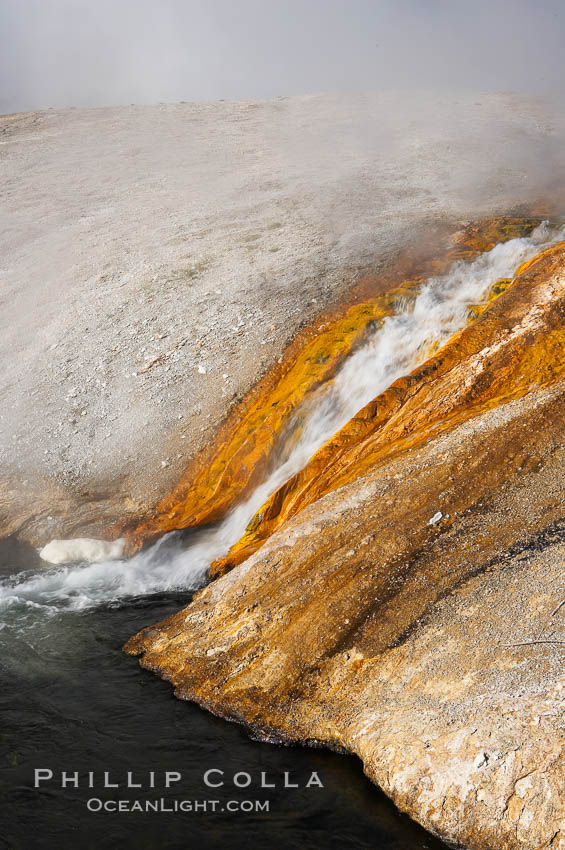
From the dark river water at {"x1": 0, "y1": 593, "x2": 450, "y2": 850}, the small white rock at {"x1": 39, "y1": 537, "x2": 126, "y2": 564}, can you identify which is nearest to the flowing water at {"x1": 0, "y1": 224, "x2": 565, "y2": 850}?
the dark river water at {"x1": 0, "y1": 593, "x2": 450, "y2": 850}

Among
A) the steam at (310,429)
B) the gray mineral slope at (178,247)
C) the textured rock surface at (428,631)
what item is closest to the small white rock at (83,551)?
the steam at (310,429)

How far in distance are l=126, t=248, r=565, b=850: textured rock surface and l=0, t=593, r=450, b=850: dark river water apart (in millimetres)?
260

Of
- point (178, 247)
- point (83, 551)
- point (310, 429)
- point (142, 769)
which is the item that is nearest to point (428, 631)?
point (142, 769)

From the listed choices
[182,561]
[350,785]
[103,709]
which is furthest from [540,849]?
[182,561]

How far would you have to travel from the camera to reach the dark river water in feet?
21.9

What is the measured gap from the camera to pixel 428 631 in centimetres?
802

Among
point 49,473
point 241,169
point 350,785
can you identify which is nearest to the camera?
point 350,785

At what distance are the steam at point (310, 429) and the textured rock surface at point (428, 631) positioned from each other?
1.74 m

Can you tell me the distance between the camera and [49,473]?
14258 millimetres

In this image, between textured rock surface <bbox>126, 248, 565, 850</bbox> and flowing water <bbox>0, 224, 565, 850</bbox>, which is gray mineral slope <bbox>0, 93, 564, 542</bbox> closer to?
flowing water <bbox>0, 224, 565, 850</bbox>

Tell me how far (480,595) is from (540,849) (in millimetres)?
2720

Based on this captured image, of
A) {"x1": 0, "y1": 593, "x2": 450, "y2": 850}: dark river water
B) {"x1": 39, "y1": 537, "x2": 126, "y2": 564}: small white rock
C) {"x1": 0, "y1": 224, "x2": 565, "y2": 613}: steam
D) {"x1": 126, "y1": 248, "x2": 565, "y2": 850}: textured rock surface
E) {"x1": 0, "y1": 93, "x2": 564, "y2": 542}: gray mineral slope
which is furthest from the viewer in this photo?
{"x1": 0, "y1": 93, "x2": 564, "y2": 542}: gray mineral slope

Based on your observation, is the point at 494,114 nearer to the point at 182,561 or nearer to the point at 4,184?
the point at 4,184

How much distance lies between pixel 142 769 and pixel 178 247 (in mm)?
16306
